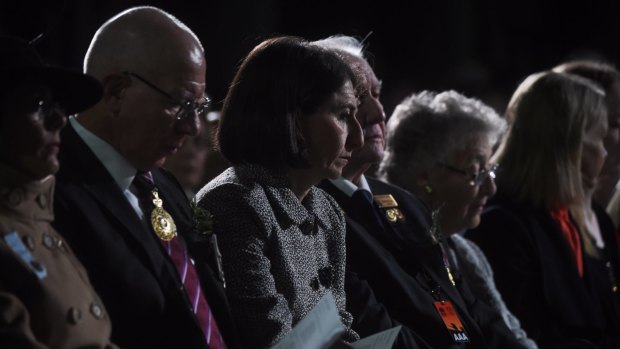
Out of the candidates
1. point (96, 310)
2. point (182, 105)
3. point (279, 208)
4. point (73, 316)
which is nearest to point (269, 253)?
point (279, 208)

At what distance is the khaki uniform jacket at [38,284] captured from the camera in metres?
2.49

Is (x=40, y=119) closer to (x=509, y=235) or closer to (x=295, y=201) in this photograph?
(x=295, y=201)

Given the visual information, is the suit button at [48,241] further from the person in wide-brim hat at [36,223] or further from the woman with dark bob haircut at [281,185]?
the woman with dark bob haircut at [281,185]

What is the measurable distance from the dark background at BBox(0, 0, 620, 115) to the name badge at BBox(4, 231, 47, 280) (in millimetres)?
5408

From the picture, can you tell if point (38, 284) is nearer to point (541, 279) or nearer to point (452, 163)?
point (452, 163)

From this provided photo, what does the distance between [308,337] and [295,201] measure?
876 millimetres

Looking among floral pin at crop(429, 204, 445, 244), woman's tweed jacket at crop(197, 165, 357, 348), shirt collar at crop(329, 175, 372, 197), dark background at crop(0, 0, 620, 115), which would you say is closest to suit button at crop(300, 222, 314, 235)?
woman's tweed jacket at crop(197, 165, 357, 348)

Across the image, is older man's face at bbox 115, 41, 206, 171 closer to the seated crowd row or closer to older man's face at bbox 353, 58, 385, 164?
the seated crowd row

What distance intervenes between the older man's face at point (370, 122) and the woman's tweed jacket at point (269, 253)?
831 mm

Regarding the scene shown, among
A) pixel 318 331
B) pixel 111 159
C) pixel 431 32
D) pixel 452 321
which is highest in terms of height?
pixel 111 159

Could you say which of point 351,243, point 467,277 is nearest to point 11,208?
point 351,243

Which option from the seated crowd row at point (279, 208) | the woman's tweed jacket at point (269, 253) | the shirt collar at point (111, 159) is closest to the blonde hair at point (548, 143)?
the seated crowd row at point (279, 208)

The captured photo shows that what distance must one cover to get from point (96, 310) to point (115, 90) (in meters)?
0.81

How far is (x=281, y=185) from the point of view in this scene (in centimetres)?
372
